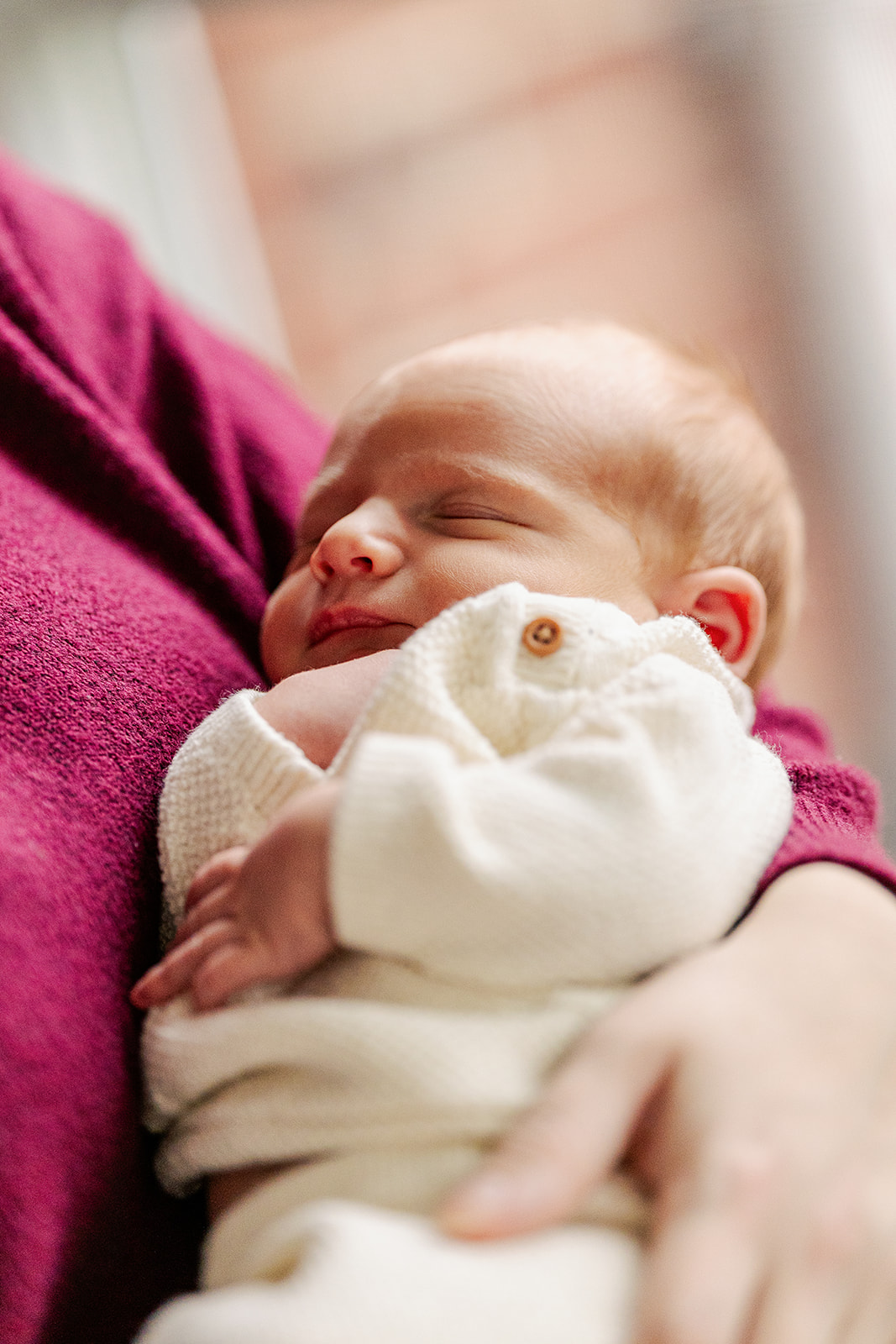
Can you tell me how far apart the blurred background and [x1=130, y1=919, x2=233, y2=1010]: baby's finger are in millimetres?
1024

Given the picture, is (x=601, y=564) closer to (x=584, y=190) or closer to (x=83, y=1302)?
(x=83, y=1302)

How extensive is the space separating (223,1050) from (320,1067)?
0.15 feet

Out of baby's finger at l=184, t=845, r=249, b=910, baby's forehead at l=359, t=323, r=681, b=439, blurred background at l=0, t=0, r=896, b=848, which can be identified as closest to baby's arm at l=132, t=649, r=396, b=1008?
baby's finger at l=184, t=845, r=249, b=910

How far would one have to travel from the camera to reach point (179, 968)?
535 millimetres

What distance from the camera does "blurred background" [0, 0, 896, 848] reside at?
149 centimetres

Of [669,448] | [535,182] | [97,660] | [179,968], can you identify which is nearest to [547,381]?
[669,448]

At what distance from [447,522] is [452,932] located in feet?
1.03

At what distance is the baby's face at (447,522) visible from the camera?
702 mm

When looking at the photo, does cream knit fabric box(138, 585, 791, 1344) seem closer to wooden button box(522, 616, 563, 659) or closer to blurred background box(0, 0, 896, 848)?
wooden button box(522, 616, 563, 659)

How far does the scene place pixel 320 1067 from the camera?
488mm

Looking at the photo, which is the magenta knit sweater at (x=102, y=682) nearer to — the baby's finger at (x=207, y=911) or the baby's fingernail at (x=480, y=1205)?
the baby's finger at (x=207, y=911)

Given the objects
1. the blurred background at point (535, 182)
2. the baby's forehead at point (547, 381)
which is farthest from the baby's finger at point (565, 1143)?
the blurred background at point (535, 182)

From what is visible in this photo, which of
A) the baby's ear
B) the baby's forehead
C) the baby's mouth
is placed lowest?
the baby's ear

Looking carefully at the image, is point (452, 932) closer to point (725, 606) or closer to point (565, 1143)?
point (565, 1143)
